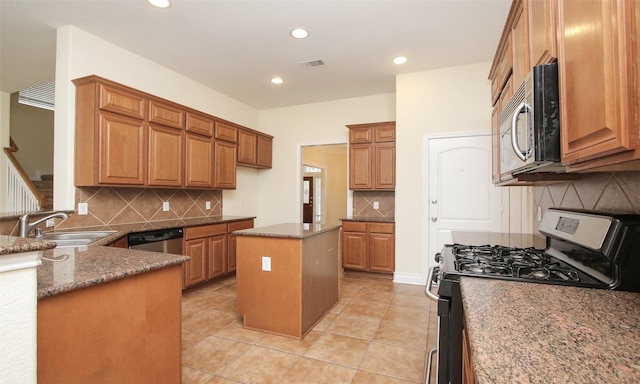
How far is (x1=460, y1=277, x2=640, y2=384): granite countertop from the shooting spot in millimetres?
565

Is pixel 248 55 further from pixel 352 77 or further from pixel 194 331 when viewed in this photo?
pixel 194 331

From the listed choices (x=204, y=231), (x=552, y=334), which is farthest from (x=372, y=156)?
(x=552, y=334)

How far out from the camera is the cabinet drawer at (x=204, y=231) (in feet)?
11.5

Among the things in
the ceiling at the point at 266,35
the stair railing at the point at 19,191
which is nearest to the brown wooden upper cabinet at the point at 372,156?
the ceiling at the point at 266,35

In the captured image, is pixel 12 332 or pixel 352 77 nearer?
pixel 12 332

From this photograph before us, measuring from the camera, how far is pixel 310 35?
10.2ft

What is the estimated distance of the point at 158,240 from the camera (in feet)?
10.3

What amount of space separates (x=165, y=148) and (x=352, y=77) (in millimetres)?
2557

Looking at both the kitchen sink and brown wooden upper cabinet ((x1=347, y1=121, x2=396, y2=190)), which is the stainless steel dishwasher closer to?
the kitchen sink

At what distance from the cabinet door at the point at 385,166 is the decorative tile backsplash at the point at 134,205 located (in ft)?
8.37

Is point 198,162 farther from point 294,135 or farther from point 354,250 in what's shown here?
point 354,250

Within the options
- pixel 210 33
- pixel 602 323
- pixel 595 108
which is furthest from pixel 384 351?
pixel 210 33

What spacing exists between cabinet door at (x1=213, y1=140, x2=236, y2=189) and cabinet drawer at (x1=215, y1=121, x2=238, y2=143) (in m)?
0.07

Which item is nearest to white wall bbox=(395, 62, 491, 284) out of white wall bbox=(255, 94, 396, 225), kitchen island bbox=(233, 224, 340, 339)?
white wall bbox=(255, 94, 396, 225)
